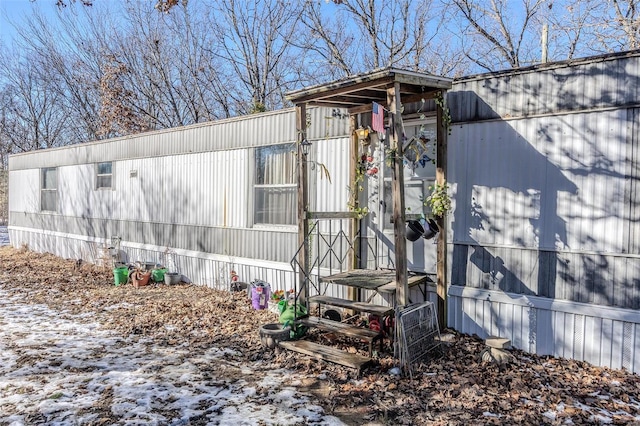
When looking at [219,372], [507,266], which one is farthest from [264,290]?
[507,266]

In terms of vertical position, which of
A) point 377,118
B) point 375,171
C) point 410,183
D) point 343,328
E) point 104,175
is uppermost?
point 377,118

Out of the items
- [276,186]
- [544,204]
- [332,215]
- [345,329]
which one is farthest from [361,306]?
[276,186]

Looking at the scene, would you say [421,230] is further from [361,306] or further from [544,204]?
[544,204]

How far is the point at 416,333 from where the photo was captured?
4652 millimetres

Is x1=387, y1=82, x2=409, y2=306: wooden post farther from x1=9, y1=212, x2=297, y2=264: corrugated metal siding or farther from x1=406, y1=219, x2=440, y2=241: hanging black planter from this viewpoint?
x1=9, y1=212, x2=297, y2=264: corrugated metal siding

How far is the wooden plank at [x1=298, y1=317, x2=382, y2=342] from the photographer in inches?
186

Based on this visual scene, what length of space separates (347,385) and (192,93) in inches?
686

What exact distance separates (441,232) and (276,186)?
3.16m

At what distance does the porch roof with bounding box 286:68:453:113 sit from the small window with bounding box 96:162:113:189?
730cm

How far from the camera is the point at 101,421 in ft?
11.6

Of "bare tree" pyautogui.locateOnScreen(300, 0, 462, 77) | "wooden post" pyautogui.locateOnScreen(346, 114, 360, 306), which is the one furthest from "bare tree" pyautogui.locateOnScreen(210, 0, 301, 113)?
"wooden post" pyautogui.locateOnScreen(346, 114, 360, 306)

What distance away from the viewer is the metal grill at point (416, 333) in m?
4.42

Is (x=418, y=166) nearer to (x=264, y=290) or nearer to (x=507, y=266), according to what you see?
(x=507, y=266)

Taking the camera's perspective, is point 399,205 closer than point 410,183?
Yes
